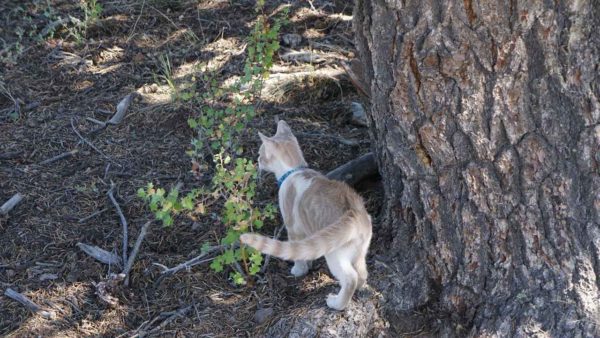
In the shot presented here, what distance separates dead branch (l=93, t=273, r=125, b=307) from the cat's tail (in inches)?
40.7

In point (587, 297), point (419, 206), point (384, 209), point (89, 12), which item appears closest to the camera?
point (587, 297)

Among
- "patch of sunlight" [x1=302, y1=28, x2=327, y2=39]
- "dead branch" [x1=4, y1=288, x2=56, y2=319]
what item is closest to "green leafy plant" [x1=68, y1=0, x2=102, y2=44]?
"patch of sunlight" [x1=302, y1=28, x2=327, y2=39]

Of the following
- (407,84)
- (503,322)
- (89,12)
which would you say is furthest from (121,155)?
(503,322)

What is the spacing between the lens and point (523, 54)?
2.93 meters

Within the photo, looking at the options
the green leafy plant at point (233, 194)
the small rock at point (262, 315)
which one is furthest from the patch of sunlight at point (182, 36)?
the small rock at point (262, 315)

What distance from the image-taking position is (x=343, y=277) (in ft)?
11.1

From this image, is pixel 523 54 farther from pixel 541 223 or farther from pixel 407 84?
pixel 541 223

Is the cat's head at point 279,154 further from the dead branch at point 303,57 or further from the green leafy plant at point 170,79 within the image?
the dead branch at point 303,57

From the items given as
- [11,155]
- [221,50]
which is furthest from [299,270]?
[221,50]

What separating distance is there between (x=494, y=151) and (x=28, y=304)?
2.35 metres

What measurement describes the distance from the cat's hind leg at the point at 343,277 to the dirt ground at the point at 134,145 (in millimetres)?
113

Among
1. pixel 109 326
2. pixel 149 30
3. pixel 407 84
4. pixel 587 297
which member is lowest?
pixel 109 326

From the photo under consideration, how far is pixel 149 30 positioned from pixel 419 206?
337 centimetres

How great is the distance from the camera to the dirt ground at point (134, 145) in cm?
365
